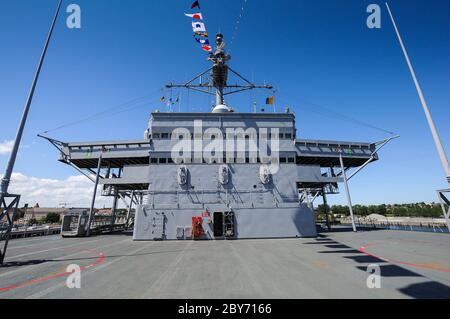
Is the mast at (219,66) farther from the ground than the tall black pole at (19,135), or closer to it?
farther from the ground

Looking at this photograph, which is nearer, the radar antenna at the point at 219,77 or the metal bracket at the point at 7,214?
the metal bracket at the point at 7,214

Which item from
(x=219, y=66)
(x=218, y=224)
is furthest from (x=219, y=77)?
(x=218, y=224)

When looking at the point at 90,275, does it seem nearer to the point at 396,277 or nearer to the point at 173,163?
the point at 396,277

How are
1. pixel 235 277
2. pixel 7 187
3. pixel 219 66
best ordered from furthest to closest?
pixel 219 66 → pixel 7 187 → pixel 235 277

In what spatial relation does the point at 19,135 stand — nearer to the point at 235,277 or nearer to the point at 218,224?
the point at 235,277

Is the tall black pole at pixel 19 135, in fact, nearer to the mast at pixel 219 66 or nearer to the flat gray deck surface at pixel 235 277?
the flat gray deck surface at pixel 235 277

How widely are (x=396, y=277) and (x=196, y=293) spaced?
7.42m

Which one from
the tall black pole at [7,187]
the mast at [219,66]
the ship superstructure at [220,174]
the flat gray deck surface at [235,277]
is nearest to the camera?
the flat gray deck surface at [235,277]

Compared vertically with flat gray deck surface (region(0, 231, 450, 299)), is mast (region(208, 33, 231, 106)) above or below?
above

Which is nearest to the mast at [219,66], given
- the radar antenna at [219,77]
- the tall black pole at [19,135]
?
the radar antenna at [219,77]

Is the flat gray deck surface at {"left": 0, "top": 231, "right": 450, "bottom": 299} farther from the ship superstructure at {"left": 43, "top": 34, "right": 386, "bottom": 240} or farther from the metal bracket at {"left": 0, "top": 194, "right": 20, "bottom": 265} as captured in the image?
the ship superstructure at {"left": 43, "top": 34, "right": 386, "bottom": 240}

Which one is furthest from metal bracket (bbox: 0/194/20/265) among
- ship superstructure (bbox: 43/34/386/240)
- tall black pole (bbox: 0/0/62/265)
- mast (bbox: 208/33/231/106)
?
mast (bbox: 208/33/231/106)

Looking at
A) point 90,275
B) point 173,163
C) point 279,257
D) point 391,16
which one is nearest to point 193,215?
point 173,163

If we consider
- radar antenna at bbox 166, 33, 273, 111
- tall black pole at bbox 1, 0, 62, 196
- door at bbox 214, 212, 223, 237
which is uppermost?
radar antenna at bbox 166, 33, 273, 111
